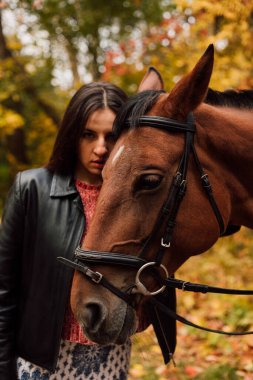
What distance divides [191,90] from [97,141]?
2.12 ft

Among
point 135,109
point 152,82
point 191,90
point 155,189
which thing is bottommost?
point 155,189

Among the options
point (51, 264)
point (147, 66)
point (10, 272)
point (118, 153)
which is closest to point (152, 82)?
point (118, 153)

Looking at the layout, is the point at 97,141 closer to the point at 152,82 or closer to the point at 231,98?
the point at 152,82

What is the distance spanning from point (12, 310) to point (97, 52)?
453 inches

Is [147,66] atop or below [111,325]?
atop

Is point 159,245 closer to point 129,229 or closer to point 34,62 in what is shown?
point 129,229

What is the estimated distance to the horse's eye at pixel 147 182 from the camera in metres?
1.89

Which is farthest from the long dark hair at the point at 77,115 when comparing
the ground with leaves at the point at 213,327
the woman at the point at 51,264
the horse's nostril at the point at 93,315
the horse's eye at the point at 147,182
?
the ground with leaves at the point at 213,327

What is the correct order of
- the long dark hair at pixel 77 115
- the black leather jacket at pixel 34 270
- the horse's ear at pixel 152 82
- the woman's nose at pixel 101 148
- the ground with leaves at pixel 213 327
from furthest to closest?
the ground with leaves at pixel 213 327 < the horse's ear at pixel 152 82 < the long dark hair at pixel 77 115 < the woman's nose at pixel 101 148 < the black leather jacket at pixel 34 270

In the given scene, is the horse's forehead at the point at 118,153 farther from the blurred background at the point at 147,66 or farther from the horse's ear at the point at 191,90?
the blurred background at the point at 147,66

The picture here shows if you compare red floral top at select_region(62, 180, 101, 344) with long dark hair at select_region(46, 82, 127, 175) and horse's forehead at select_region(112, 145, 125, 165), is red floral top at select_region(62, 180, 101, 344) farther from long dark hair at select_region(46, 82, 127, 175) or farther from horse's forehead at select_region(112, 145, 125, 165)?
horse's forehead at select_region(112, 145, 125, 165)

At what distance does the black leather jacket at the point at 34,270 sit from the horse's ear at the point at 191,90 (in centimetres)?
79

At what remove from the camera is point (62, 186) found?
2365 mm

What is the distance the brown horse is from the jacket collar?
413 millimetres
